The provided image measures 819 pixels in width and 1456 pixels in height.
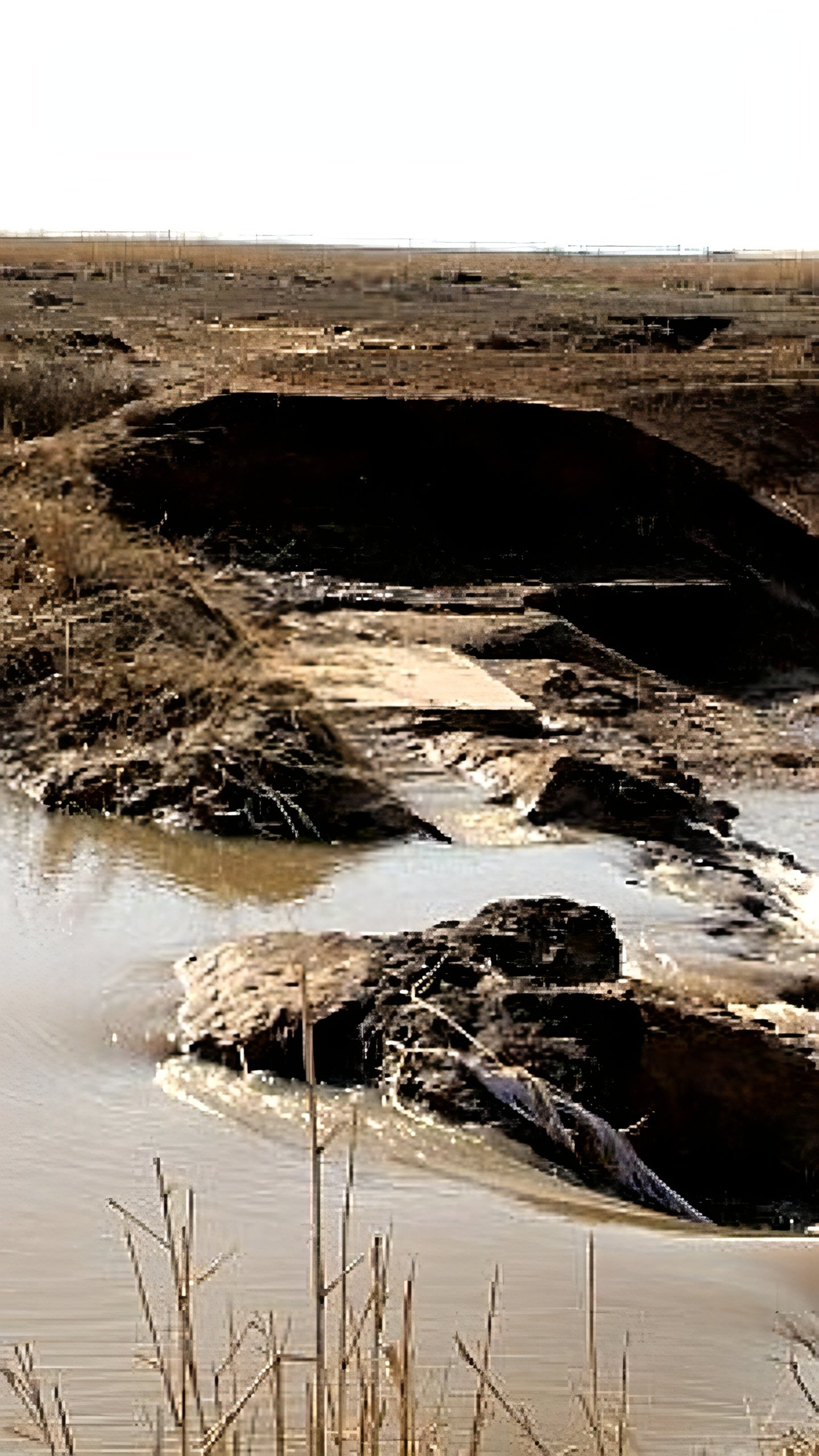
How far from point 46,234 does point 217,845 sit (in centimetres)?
12669

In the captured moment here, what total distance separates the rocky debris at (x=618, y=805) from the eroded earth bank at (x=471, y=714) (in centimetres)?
2

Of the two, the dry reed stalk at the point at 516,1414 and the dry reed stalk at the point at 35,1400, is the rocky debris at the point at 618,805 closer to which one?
the dry reed stalk at the point at 516,1414

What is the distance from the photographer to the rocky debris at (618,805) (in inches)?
387

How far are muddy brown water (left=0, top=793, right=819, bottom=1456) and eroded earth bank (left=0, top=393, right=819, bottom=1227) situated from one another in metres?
0.28

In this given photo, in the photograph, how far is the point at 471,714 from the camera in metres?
11.4

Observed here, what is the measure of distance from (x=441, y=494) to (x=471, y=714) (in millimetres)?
5635

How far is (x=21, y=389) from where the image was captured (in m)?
17.6

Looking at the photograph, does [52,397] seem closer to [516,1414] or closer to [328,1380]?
[516,1414]

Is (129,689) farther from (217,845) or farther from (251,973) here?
(251,973)

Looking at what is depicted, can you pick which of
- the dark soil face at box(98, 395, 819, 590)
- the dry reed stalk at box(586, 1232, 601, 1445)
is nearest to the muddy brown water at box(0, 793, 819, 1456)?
the dry reed stalk at box(586, 1232, 601, 1445)

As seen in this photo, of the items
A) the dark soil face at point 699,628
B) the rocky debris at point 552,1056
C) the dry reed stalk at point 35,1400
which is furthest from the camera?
the dark soil face at point 699,628

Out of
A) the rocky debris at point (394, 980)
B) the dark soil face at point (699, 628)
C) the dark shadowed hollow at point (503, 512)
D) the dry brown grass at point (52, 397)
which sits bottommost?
the dark soil face at point (699, 628)

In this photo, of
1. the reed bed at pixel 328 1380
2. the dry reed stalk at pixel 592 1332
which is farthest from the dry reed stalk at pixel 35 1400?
the dry reed stalk at pixel 592 1332

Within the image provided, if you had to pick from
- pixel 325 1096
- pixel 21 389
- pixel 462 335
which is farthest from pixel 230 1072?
pixel 462 335
